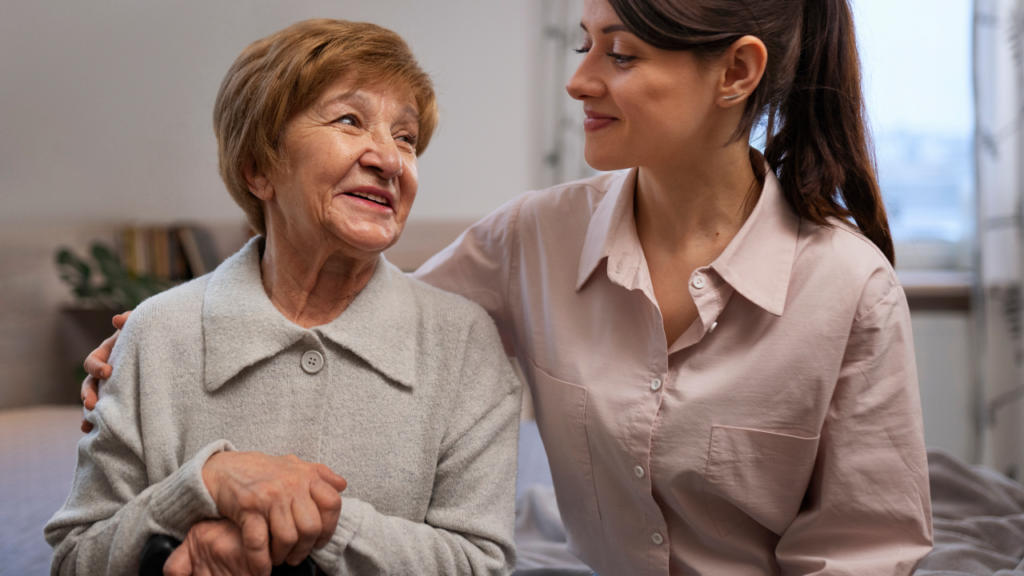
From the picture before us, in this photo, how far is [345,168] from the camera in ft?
3.55

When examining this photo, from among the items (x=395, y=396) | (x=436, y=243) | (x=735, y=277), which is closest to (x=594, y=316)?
(x=735, y=277)

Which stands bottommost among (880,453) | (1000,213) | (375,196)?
(1000,213)

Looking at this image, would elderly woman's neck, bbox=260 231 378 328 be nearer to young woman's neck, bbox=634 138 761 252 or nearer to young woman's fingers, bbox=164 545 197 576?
young woman's fingers, bbox=164 545 197 576

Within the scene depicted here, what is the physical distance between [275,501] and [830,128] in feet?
3.19

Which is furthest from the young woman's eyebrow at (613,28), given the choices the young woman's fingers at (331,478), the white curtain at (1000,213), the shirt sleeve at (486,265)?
the white curtain at (1000,213)

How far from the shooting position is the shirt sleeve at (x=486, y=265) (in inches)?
53.9

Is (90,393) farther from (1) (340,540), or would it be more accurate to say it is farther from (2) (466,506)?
(2) (466,506)

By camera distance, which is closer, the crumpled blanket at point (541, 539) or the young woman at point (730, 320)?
the young woman at point (730, 320)

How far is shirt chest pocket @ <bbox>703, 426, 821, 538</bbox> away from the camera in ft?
3.60

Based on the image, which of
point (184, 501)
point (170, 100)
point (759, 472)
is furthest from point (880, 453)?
point (170, 100)

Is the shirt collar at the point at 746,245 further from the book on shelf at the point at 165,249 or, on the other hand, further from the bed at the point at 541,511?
the book on shelf at the point at 165,249

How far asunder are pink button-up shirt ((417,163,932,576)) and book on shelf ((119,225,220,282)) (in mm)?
2265

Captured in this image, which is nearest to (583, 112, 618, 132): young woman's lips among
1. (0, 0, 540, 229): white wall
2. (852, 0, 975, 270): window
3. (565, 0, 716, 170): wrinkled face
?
(565, 0, 716, 170): wrinkled face

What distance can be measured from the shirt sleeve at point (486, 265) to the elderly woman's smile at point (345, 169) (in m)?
0.28
